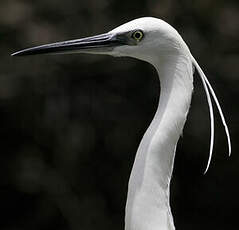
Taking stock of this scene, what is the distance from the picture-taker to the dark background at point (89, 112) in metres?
3.85

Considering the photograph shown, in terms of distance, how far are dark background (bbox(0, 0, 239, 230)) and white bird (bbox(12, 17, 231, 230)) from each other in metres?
2.01

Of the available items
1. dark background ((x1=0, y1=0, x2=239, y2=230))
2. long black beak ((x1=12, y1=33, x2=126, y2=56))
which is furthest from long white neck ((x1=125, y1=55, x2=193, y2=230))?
dark background ((x1=0, y1=0, x2=239, y2=230))

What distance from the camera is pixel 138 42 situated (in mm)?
1803

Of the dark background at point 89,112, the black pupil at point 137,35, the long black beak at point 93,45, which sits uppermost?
the black pupil at point 137,35

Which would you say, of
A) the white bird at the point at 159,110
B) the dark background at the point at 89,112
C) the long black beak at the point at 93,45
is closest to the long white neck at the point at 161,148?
the white bird at the point at 159,110

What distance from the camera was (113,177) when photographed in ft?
13.1

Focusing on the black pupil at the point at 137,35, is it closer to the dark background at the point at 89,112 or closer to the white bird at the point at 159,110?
the white bird at the point at 159,110

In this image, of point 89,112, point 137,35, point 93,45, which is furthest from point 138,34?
point 89,112

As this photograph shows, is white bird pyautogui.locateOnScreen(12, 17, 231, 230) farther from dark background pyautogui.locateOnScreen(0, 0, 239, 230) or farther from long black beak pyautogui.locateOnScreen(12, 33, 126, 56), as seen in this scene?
dark background pyautogui.locateOnScreen(0, 0, 239, 230)

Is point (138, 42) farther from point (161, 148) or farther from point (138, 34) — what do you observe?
point (161, 148)

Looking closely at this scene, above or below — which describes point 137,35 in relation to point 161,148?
above

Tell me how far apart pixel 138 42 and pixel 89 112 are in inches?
83.0

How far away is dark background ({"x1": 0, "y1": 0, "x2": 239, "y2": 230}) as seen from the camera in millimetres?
3846

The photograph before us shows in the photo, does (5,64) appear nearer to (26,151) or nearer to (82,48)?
(26,151)
